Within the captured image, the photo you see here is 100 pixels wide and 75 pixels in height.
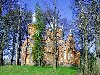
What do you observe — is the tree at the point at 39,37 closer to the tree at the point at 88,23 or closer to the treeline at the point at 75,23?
the treeline at the point at 75,23

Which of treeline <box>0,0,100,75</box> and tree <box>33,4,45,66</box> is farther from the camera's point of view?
tree <box>33,4,45,66</box>

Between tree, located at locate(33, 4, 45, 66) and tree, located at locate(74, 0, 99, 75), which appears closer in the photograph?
tree, located at locate(74, 0, 99, 75)

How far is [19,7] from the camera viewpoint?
202 feet

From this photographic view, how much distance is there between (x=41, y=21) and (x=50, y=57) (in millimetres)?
16561

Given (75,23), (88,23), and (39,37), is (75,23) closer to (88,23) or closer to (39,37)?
(88,23)

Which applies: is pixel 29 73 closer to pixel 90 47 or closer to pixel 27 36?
pixel 90 47

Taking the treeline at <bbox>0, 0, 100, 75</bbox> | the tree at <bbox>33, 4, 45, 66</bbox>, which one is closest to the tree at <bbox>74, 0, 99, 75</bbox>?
the treeline at <bbox>0, 0, 100, 75</bbox>

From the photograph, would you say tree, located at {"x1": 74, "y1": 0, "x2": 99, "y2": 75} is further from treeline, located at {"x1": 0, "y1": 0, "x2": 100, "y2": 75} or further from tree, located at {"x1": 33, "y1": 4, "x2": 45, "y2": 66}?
tree, located at {"x1": 33, "y1": 4, "x2": 45, "y2": 66}

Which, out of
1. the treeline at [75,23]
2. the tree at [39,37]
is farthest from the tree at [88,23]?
the tree at [39,37]

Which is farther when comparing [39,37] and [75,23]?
[39,37]

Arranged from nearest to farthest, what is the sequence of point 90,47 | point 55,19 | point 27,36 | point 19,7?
1. point 90,47
2. point 55,19
3. point 19,7
4. point 27,36

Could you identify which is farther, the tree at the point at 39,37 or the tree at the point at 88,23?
the tree at the point at 39,37

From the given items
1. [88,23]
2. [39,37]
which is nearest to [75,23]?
[88,23]

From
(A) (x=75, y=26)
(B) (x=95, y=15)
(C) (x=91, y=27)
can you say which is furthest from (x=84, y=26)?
(B) (x=95, y=15)
